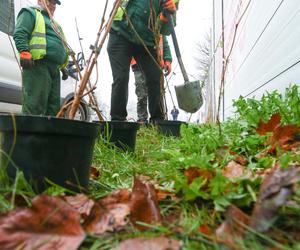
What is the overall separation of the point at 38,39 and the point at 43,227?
9.71 feet

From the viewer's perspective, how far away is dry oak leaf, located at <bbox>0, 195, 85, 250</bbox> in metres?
0.67

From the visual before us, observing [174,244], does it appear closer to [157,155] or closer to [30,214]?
[30,214]

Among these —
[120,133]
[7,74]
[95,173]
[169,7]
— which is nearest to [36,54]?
[7,74]

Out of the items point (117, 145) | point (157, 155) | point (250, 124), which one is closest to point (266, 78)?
point (250, 124)

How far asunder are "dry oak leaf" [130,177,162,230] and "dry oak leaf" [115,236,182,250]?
6cm

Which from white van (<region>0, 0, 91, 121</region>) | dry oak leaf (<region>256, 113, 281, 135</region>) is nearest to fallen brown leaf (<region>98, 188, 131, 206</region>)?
dry oak leaf (<region>256, 113, 281, 135</region>)

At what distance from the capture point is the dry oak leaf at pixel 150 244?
640mm

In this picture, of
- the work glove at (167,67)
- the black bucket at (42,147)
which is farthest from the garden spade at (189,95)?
the black bucket at (42,147)

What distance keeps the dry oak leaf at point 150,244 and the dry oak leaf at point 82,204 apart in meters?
0.16

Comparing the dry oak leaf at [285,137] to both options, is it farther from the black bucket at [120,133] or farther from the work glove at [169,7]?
the work glove at [169,7]

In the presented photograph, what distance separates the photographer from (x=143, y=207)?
794mm

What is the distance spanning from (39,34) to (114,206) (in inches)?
116

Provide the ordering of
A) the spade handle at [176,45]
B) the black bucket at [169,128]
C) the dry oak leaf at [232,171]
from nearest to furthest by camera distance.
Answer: the dry oak leaf at [232,171] → the black bucket at [169,128] → the spade handle at [176,45]

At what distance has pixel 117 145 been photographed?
199 centimetres
